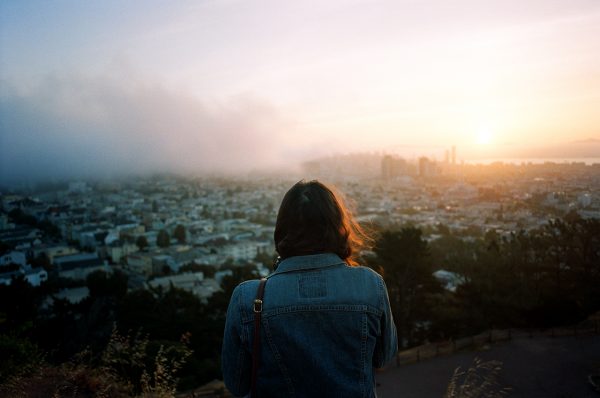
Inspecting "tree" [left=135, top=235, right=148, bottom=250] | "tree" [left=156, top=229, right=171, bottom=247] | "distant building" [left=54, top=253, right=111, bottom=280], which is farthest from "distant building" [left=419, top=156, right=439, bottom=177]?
"distant building" [left=54, top=253, right=111, bottom=280]

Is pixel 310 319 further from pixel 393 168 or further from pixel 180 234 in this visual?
Result: pixel 393 168

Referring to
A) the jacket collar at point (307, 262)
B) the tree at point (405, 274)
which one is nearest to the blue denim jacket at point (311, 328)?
the jacket collar at point (307, 262)

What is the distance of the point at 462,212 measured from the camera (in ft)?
71.6

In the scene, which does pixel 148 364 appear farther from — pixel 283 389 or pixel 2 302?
pixel 2 302

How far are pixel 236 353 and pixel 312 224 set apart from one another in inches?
15.2

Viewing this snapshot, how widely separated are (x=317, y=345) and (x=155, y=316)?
8.20 metres

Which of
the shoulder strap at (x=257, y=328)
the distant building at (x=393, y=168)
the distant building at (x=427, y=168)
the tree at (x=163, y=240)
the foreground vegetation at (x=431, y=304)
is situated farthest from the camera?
the distant building at (x=393, y=168)

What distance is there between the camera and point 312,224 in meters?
1.07

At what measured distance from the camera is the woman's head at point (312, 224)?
1.05 m

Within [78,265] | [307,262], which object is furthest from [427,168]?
[307,262]

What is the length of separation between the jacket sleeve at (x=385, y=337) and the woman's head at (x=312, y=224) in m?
0.16

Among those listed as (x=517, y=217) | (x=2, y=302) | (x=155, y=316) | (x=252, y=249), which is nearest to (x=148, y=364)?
(x=155, y=316)

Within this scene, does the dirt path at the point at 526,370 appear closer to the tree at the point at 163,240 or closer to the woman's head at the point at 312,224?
the woman's head at the point at 312,224

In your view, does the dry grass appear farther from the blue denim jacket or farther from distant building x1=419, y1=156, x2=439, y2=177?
distant building x1=419, y1=156, x2=439, y2=177
